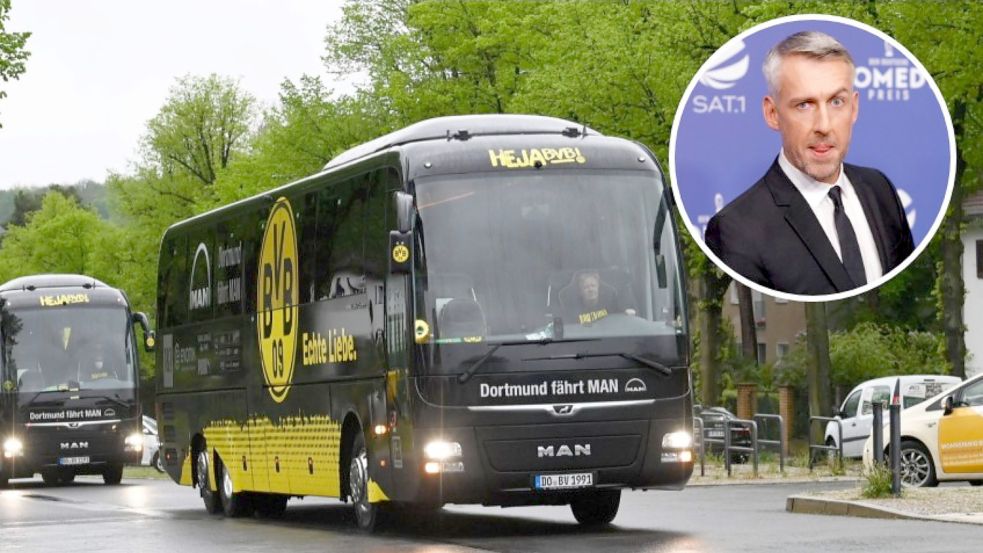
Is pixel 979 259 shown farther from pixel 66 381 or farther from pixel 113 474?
pixel 66 381

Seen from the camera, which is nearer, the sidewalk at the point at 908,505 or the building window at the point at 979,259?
the sidewalk at the point at 908,505

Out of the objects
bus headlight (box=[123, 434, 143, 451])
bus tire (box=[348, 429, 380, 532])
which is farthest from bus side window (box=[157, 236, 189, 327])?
bus headlight (box=[123, 434, 143, 451])

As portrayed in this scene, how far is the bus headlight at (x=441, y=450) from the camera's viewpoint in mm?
17344

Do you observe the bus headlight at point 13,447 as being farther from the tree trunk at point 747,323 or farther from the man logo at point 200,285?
the tree trunk at point 747,323

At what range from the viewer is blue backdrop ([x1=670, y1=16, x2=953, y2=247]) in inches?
579

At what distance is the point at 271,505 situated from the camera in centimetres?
2488

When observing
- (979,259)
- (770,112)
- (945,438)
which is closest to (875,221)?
A: (770,112)

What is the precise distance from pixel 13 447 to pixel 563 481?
22961 mm

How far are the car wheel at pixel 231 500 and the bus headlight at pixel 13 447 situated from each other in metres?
14.5

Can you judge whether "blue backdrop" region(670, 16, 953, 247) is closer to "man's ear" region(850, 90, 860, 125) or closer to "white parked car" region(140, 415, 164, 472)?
"man's ear" region(850, 90, 860, 125)

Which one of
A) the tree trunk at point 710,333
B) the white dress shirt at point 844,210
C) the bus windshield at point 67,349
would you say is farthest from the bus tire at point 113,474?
the white dress shirt at point 844,210

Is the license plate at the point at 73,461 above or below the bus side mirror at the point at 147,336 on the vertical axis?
below

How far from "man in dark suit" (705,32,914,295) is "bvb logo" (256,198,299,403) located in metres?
7.62

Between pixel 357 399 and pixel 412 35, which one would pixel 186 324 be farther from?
pixel 412 35
